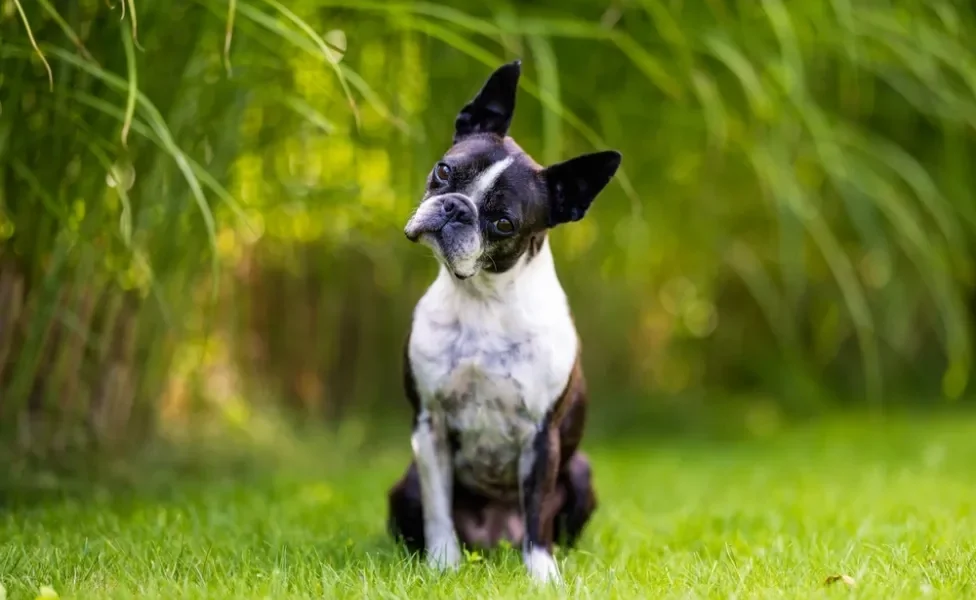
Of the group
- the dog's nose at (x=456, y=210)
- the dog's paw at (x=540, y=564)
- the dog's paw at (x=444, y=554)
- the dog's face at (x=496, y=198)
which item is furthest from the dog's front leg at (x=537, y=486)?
the dog's nose at (x=456, y=210)

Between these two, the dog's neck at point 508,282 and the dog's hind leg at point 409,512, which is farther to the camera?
the dog's hind leg at point 409,512

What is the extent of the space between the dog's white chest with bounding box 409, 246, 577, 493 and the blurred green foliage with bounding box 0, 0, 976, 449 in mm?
485

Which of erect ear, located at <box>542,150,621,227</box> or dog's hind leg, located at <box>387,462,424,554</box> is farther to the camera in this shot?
dog's hind leg, located at <box>387,462,424,554</box>

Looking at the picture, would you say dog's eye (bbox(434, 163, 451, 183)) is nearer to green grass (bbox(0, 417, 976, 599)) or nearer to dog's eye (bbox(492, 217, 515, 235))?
dog's eye (bbox(492, 217, 515, 235))

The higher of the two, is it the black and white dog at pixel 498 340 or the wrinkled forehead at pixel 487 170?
the wrinkled forehead at pixel 487 170

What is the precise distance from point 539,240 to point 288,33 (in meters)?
0.72

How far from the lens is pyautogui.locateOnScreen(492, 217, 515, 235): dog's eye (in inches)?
93.4

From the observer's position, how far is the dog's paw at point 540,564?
243cm

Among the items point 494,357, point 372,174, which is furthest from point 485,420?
point 372,174

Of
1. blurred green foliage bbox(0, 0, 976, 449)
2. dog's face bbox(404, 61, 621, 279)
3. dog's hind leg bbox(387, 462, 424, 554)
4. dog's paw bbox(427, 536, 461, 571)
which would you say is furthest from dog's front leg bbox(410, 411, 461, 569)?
blurred green foliage bbox(0, 0, 976, 449)

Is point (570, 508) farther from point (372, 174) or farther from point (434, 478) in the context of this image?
point (372, 174)

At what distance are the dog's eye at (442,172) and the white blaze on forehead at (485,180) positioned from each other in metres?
0.06

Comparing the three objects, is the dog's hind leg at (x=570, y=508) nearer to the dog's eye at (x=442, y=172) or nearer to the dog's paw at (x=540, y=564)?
the dog's paw at (x=540, y=564)

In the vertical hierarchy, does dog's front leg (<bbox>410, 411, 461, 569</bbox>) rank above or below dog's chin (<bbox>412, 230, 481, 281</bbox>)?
below
